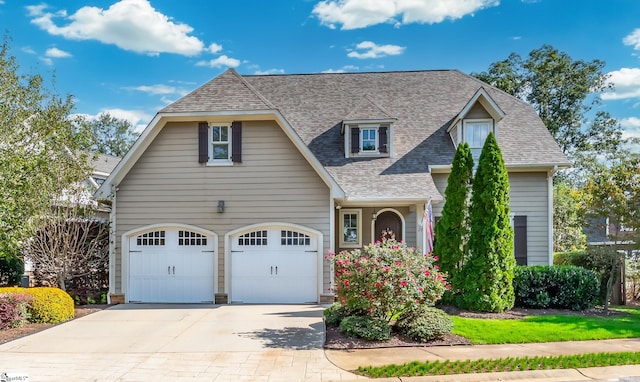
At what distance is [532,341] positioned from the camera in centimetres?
834

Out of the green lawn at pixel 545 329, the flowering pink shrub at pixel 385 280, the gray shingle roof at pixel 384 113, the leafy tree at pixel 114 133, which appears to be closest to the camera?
the flowering pink shrub at pixel 385 280

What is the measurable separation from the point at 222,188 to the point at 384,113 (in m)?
6.19

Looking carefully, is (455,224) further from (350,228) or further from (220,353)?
(220,353)

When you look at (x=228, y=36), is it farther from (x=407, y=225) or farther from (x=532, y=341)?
(x=532, y=341)

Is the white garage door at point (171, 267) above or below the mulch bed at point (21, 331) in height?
above

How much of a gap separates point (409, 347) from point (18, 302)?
355 inches

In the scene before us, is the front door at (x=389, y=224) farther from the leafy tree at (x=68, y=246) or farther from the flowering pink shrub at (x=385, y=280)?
the leafy tree at (x=68, y=246)

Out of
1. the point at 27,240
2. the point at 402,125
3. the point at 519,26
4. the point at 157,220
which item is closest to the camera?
the point at 27,240

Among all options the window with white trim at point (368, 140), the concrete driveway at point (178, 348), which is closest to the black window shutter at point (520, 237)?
the window with white trim at point (368, 140)

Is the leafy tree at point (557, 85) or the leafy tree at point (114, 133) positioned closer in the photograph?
the leafy tree at point (557, 85)

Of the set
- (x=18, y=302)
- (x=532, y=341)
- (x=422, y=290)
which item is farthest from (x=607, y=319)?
(x=18, y=302)

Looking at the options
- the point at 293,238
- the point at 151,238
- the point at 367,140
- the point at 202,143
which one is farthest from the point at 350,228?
the point at 151,238

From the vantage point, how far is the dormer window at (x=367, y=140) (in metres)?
15.0

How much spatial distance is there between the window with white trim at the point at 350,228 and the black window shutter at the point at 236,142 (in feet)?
13.8
